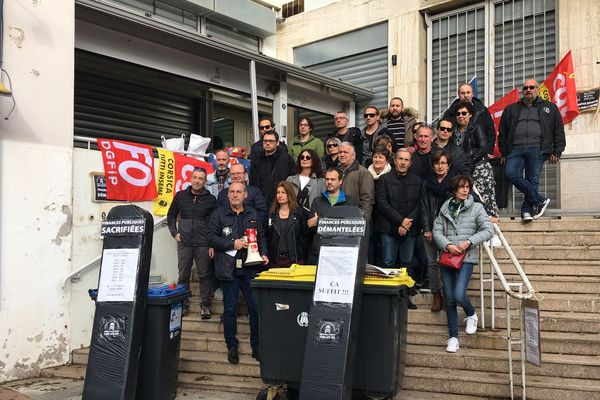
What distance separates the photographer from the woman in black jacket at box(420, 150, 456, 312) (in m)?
5.59

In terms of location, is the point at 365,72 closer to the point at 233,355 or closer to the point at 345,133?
the point at 345,133

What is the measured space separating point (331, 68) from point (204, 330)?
8.00m

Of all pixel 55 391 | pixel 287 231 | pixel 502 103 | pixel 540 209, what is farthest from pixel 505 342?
pixel 502 103

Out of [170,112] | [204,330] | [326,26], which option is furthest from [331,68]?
[204,330]

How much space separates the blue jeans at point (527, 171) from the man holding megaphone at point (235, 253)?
139 inches

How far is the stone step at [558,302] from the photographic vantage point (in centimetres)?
541

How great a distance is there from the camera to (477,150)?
653 centimetres

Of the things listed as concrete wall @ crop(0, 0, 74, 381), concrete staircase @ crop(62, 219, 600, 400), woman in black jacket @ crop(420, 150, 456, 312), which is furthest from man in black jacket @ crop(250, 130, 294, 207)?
concrete wall @ crop(0, 0, 74, 381)

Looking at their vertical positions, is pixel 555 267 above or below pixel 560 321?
above

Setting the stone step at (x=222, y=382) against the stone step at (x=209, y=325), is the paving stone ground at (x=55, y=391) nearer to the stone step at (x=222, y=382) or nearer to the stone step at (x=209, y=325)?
the stone step at (x=222, y=382)

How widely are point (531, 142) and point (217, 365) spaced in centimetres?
470

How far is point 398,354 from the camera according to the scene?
14.3ft

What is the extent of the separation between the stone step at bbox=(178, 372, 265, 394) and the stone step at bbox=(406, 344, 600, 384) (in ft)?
4.92

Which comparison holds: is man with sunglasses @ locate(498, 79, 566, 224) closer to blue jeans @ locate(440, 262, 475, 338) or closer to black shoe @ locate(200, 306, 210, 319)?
blue jeans @ locate(440, 262, 475, 338)
